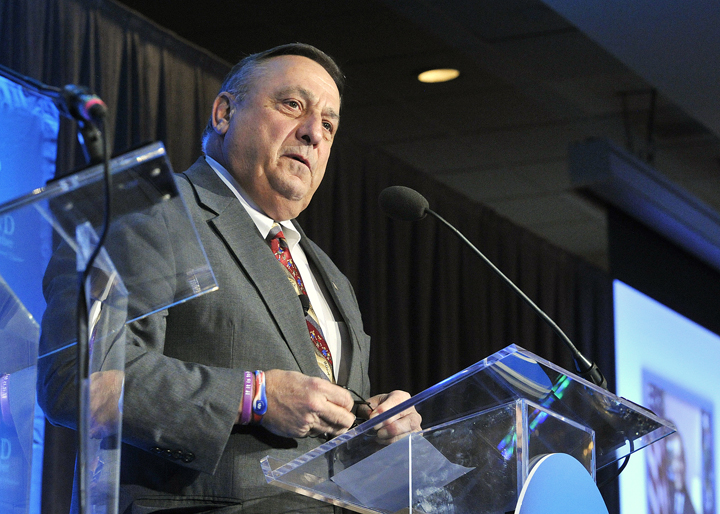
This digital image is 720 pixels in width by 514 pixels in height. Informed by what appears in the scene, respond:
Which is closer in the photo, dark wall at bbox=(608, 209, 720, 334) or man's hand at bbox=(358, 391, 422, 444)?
man's hand at bbox=(358, 391, 422, 444)

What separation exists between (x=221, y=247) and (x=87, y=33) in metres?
1.91

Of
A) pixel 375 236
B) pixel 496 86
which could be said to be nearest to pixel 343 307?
pixel 375 236

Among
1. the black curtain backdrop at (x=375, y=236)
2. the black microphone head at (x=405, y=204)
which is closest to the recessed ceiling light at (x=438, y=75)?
the black curtain backdrop at (x=375, y=236)

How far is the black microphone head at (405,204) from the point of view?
2.11 metres

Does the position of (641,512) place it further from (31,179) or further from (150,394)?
(150,394)

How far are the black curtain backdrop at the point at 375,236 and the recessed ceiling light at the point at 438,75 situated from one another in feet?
1.48

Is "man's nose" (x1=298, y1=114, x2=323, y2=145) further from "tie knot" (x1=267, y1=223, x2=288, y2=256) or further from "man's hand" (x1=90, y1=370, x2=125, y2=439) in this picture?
"man's hand" (x1=90, y1=370, x2=125, y2=439)

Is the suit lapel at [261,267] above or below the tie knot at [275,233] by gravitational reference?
below

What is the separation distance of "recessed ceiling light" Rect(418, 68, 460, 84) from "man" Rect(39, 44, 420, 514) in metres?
2.69

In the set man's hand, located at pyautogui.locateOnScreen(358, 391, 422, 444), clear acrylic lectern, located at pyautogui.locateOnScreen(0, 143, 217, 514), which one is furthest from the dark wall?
clear acrylic lectern, located at pyautogui.locateOnScreen(0, 143, 217, 514)

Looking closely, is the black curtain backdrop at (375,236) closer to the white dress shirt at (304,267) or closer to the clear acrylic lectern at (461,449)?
the white dress shirt at (304,267)

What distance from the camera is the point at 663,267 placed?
6.75 meters

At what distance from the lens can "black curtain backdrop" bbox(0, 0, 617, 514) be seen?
3350mm

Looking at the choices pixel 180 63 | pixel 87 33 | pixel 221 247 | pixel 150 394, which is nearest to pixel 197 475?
pixel 150 394
